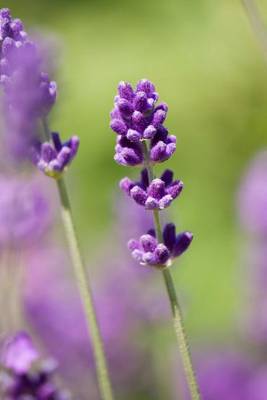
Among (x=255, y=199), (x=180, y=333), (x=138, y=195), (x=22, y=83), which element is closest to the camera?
(x=180, y=333)

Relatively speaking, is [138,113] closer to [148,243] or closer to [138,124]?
[138,124]

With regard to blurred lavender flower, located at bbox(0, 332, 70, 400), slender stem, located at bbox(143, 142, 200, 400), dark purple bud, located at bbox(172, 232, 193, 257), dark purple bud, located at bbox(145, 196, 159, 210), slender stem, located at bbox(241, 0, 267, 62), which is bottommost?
blurred lavender flower, located at bbox(0, 332, 70, 400)

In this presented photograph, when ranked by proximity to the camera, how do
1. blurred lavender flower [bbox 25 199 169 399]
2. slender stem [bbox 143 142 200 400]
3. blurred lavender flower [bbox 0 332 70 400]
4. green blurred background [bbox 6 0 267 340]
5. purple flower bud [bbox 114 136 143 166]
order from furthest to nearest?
green blurred background [bbox 6 0 267 340]
blurred lavender flower [bbox 25 199 169 399]
blurred lavender flower [bbox 0 332 70 400]
purple flower bud [bbox 114 136 143 166]
slender stem [bbox 143 142 200 400]

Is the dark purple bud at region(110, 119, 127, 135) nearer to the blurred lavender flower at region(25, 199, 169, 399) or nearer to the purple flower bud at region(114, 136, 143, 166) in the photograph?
the purple flower bud at region(114, 136, 143, 166)

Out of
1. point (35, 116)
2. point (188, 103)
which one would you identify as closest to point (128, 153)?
point (35, 116)

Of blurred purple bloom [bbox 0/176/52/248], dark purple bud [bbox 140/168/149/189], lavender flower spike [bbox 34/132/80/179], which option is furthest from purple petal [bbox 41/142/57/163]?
blurred purple bloom [bbox 0/176/52/248]

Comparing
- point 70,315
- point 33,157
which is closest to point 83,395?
point 70,315
